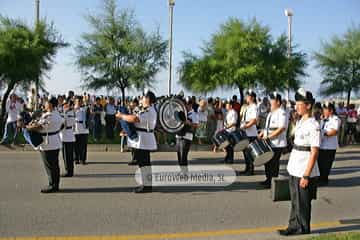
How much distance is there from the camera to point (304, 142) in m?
5.15

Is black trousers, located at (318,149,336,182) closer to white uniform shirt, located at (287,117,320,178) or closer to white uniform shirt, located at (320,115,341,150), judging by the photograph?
white uniform shirt, located at (320,115,341,150)

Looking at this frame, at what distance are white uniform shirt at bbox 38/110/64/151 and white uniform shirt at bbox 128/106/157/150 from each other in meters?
1.36

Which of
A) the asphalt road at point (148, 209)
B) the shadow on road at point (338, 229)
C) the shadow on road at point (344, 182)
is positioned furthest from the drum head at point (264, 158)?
the shadow on road at point (338, 229)

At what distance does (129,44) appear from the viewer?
21.8 meters

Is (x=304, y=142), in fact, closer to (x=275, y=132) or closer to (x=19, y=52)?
(x=275, y=132)

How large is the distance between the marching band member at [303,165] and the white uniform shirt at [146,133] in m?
3.08

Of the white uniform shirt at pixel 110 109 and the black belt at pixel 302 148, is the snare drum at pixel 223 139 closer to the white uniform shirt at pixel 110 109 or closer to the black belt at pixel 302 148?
the black belt at pixel 302 148

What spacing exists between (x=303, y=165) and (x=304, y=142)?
0.28 m

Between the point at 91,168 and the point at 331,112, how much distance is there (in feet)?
18.2

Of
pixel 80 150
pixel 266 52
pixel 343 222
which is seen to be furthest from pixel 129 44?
pixel 343 222

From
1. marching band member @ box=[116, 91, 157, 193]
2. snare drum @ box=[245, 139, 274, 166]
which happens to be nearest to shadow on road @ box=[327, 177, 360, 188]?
snare drum @ box=[245, 139, 274, 166]

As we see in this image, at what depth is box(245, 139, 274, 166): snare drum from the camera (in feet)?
25.1

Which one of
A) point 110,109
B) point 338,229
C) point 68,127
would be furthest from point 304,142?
point 110,109

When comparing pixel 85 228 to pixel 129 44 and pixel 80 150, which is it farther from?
pixel 129 44
